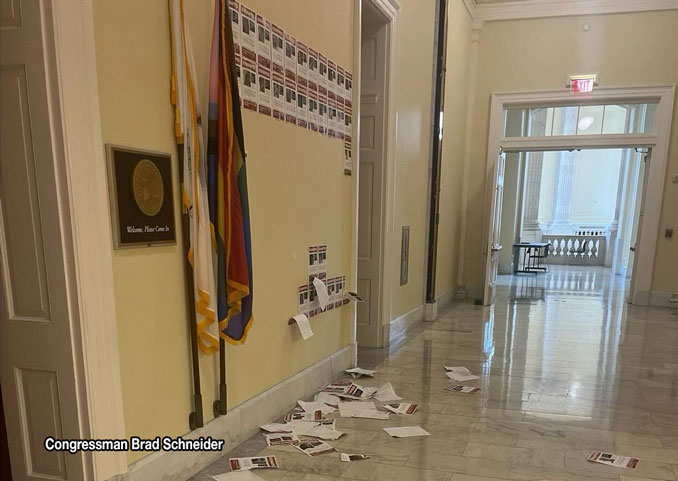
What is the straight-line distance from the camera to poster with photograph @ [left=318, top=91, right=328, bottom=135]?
10.6 ft

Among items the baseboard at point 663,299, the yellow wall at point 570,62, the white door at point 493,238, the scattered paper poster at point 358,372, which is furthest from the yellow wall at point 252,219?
the baseboard at point 663,299

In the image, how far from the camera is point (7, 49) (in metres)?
1.54

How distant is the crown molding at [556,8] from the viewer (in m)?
6.54

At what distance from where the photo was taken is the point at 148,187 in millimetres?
1868

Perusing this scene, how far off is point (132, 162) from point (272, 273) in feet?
3.94

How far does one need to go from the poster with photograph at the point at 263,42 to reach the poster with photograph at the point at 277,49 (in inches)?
1.5

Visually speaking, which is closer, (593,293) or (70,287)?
(70,287)

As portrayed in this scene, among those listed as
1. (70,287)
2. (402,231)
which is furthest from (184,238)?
(402,231)

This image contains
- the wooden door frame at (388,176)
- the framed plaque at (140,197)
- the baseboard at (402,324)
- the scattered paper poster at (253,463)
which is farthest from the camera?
the baseboard at (402,324)

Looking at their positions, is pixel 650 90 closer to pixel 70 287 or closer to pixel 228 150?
pixel 228 150

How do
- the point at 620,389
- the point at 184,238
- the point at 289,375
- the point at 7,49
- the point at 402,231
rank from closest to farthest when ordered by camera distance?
1. the point at 7,49
2. the point at 184,238
3. the point at 289,375
4. the point at 620,389
5. the point at 402,231

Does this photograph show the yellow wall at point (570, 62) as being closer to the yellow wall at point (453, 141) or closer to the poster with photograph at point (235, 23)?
the yellow wall at point (453, 141)

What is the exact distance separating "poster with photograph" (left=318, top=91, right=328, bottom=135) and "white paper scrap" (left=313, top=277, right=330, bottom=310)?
3.62ft

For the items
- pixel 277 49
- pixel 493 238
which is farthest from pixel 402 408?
pixel 493 238
